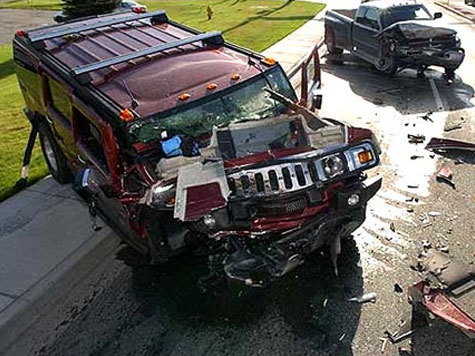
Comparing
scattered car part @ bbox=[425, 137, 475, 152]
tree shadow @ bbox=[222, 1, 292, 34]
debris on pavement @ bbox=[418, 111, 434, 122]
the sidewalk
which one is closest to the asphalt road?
the sidewalk

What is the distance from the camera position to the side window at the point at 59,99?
6.62 meters

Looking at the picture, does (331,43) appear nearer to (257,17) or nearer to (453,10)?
(257,17)

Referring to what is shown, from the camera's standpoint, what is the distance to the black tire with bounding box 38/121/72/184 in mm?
7891

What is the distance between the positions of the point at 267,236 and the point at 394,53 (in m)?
8.67

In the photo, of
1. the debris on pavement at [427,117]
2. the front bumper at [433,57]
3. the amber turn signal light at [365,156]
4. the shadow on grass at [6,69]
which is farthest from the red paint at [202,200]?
the shadow on grass at [6,69]

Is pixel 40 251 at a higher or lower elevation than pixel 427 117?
higher

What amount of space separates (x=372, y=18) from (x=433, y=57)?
223 cm

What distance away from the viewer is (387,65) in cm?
1285

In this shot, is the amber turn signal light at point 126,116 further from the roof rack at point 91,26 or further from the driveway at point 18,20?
the driveway at point 18,20

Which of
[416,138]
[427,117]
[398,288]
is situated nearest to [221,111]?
[398,288]

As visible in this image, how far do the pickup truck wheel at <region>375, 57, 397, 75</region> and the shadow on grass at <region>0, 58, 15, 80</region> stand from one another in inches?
391

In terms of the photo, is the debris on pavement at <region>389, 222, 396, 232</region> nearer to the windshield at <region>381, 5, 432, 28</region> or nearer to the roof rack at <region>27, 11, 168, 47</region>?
the roof rack at <region>27, 11, 168, 47</region>

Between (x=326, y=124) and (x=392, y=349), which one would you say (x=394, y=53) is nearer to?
(x=326, y=124)

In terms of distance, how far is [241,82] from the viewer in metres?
6.13
